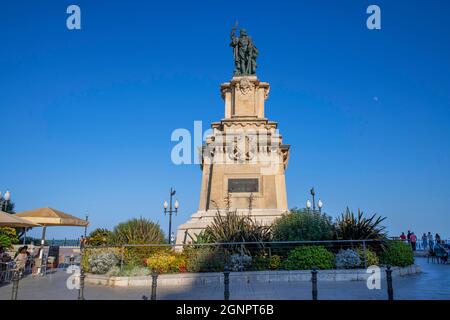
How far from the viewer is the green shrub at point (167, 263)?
1349 centimetres

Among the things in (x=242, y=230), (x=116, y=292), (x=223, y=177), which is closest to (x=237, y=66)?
(x=223, y=177)

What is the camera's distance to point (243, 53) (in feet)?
86.0

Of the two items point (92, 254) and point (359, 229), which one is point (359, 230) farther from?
point (92, 254)

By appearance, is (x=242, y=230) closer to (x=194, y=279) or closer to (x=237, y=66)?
(x=194, y=279)

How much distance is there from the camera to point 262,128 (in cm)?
2219

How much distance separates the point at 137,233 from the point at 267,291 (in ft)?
25.7

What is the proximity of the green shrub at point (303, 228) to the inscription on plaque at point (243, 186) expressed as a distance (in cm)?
442

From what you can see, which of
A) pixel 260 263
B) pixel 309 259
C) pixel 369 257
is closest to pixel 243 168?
pixel 260 263

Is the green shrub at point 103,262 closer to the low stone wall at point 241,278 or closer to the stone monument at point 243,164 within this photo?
the low stone wall at point 241,278

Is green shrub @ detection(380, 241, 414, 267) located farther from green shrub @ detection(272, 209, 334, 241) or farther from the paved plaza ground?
green shrub @ detection(272, 209, 334, 241)

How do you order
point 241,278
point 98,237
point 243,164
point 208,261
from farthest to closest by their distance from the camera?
point 98,237 → point 243,164 → point 208,261 → point 241,278

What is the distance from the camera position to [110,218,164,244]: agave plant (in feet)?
52.6
